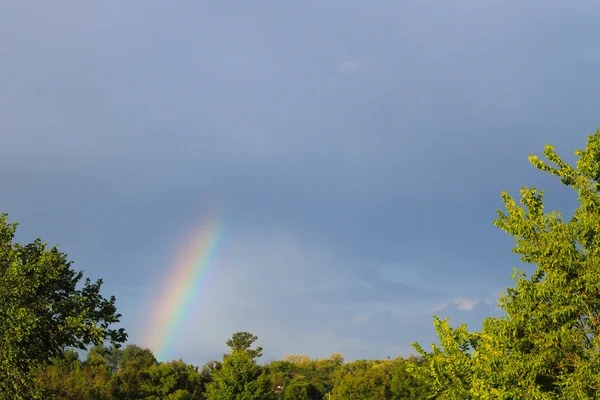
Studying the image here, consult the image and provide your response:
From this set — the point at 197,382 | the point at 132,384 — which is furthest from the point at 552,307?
the point at 197,382

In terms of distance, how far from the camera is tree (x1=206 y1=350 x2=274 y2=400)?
186ft

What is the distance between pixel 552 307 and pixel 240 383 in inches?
1831

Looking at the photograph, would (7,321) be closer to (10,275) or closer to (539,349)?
(10,275)

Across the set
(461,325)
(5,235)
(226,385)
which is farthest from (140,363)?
(461,325)

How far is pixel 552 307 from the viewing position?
16000mm

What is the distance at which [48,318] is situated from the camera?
2586 cm

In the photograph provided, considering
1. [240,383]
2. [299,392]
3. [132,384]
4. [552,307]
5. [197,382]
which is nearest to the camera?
[552,307]

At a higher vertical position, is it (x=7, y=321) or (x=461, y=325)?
(x=7, y=321)

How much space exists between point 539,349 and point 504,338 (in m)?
1.24

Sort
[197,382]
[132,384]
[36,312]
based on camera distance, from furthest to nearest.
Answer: [197,382] → [132,384] → [36,312]

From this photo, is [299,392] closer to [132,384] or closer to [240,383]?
[132,384]

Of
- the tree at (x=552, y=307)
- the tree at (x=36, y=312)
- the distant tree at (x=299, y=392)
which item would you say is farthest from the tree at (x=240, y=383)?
the distant tree at (x=299, y=392)

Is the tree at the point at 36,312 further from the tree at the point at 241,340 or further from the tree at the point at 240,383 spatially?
the tree at the point at 241,340

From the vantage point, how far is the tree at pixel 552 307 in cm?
1509
